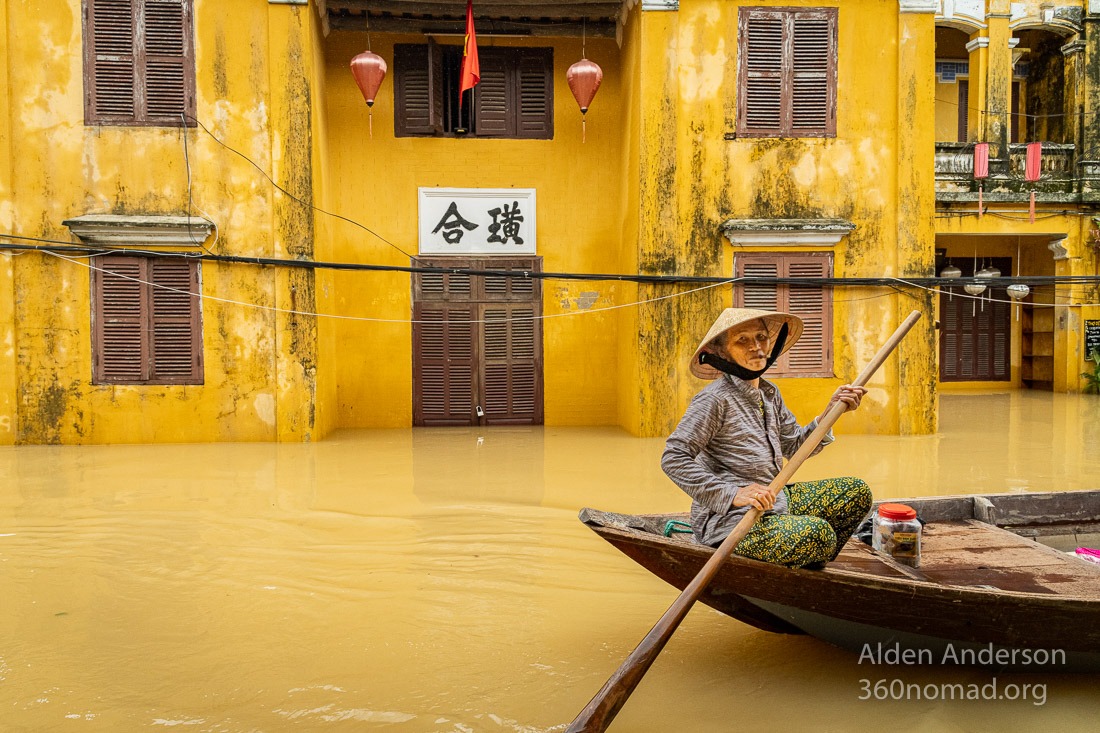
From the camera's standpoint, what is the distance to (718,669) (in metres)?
3.38

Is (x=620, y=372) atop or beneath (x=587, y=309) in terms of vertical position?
beneath

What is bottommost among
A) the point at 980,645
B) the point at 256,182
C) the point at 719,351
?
the point at 980,645

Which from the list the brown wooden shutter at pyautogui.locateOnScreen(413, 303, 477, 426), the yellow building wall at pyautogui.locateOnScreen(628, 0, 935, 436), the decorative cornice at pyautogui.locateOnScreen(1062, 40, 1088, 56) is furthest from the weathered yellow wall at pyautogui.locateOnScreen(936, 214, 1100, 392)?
the brown wooden shutter at pyautogui.locateOnScreen(413, 303, 477, 426)

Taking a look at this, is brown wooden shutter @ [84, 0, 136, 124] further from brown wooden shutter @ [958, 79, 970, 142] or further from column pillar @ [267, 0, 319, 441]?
brown wooden shutter @ [958, 79, 970, 142]

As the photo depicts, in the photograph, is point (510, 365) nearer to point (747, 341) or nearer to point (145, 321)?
point (145, 321)

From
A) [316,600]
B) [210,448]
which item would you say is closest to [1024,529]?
[316,600]

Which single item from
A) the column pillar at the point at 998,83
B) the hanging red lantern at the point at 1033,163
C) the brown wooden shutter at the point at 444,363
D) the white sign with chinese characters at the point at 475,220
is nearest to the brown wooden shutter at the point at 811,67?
the white sign with chinese characters at the point at 475,220

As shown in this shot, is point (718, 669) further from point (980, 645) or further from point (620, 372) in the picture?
point (620, 372)

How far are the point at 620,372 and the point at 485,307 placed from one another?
195 cm

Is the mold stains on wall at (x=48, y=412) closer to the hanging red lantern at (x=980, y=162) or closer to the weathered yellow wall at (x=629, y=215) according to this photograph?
the weathered yellow wall at (x=629, y=215)

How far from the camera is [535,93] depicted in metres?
10.5

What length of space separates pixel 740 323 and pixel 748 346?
0.16 m

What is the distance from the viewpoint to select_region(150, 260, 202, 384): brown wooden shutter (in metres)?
9.08

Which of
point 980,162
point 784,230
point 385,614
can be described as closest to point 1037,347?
point 980,162
